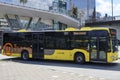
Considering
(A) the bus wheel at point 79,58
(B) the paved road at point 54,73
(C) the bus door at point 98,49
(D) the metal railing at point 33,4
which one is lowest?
(B) the paved road at point 54,73

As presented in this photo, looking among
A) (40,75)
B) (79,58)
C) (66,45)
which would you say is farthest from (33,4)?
(40,75)

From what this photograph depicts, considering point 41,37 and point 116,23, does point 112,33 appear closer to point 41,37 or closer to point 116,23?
point 41,37

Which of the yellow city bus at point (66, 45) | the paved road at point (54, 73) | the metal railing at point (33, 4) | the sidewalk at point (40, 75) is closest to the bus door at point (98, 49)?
the yellow city bus at point (66, 45)

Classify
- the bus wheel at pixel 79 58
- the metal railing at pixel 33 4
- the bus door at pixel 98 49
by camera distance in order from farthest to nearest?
1. the metal railing at pixel 33 4
2. the bus wheel at pixel 79 58
3. the bus door at pixel 98 49

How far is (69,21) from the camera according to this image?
6550cm

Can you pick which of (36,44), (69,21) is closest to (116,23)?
(69,21)

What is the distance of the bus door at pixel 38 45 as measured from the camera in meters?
23.4

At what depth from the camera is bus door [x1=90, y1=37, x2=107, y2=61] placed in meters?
19.7

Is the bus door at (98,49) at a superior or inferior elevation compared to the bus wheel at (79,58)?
superior

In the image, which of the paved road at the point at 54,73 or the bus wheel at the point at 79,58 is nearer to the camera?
the paved road at the point at 54,73

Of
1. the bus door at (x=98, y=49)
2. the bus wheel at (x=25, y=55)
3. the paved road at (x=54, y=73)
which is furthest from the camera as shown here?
the bus wheel at (x=25, y=55)

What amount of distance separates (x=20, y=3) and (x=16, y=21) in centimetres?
729

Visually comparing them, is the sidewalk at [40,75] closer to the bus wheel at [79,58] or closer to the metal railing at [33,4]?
the bus wheel at [79,58]

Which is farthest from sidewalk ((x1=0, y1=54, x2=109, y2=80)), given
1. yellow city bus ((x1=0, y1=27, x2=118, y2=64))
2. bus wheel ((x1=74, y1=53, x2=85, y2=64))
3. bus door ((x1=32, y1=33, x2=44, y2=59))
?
bus door ((x1=32, y1=33, x2=44, y2=59))
